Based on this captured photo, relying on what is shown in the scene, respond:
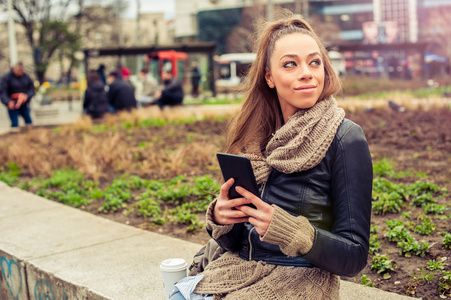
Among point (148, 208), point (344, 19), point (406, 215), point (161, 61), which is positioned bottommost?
point (148, 208)

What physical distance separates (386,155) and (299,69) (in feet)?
16.3

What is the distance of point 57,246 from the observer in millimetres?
4066

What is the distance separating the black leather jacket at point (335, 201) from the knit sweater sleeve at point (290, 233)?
1.4 inches

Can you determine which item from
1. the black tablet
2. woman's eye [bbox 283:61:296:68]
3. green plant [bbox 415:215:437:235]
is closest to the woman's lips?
woman's eye [bbox 283:61:296:68]

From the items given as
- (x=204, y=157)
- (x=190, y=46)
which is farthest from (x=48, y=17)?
(x=204, y=157)

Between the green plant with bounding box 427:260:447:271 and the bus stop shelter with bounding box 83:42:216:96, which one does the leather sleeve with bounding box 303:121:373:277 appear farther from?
the bus stop shelter with bounding box 83:42:216:96

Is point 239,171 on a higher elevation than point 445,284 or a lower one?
higher

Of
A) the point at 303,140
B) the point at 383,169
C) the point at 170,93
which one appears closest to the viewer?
the point at 303,140

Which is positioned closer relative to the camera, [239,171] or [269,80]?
[239,171]

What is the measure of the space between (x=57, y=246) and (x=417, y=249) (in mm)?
2671

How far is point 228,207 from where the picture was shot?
2.02 m

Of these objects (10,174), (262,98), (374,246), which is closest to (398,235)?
(374,246)

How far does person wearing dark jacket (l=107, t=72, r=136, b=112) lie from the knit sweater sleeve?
1341cm

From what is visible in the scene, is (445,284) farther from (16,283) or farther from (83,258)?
(16,283)
